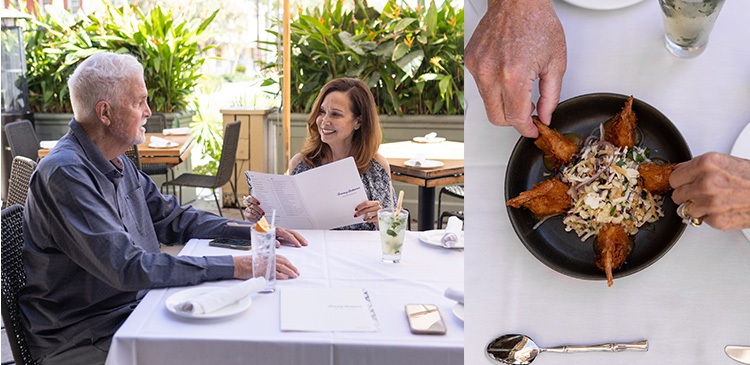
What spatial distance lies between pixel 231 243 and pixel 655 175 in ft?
5.08

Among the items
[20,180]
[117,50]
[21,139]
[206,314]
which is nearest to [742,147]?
[206,314]

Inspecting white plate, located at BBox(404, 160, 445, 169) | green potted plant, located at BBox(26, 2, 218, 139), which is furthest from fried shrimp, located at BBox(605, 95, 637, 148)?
green potted plant, located at BBox(26, 2, 218, 139)

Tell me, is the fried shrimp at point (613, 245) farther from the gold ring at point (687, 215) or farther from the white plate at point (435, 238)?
the white plate at point (435, 238)

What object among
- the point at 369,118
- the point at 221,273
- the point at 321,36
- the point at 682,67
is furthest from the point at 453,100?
the point at 682,67

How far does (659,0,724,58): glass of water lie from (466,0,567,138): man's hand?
0.11 m

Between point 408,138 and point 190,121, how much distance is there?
94.7 inches

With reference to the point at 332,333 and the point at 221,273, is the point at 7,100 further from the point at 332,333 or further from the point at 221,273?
the point at 332,333

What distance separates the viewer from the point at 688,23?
647 mm

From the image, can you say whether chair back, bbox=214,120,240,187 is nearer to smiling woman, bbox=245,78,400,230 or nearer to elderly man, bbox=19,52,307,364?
smiling woman, bbox=245,78,400,230

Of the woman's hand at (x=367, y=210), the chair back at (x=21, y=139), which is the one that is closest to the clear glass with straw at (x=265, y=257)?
the woman's hand at (x=367, y=210)

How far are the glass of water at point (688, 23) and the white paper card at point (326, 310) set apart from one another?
2.76 ft

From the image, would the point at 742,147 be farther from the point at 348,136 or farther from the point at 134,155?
the point at 134,155

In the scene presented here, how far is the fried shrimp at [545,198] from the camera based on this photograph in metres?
0.70

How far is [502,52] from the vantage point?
25.4 inches
